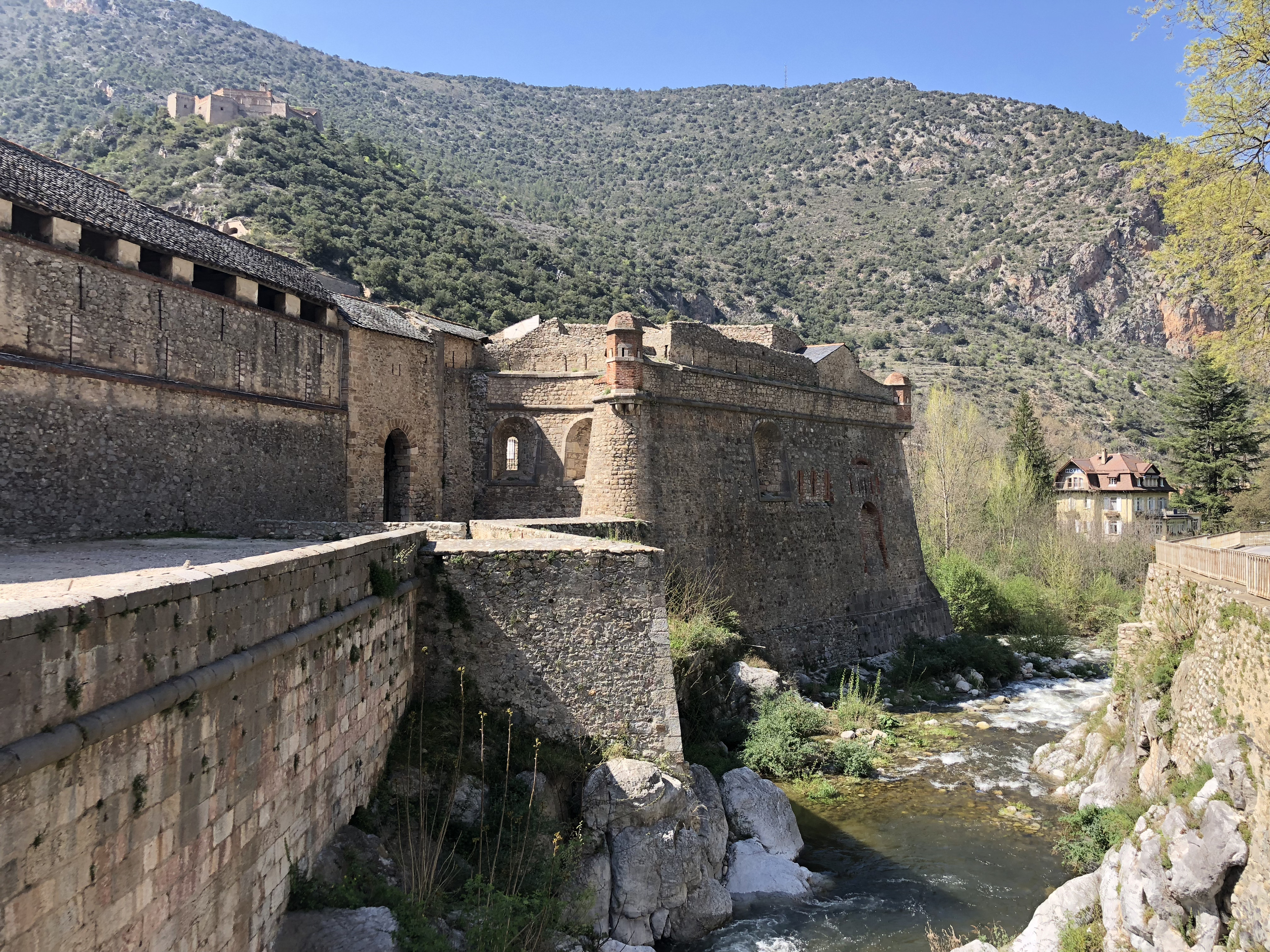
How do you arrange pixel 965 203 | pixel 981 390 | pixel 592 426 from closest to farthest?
pixel 592 426
pixel 981 390
pixel 965 203

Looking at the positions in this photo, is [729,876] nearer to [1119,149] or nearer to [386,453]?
[386,453]

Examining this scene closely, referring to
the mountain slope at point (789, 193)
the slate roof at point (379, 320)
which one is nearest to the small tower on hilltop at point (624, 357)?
the slate roof at point (379, 320)

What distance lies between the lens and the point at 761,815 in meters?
12.8

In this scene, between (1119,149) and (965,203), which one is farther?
(965,203)

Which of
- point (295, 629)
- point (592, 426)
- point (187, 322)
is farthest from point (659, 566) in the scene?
point (187, 322)

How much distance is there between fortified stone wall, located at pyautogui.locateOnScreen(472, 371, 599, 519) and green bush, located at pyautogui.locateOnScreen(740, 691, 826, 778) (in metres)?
6.32

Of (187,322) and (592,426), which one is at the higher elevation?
(187,322)

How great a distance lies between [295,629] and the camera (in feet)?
23.4

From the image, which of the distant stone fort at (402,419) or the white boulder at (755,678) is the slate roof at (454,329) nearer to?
the distant stone fort at (402,419)

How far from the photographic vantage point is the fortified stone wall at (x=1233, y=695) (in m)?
8.28

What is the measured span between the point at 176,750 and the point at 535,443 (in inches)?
599

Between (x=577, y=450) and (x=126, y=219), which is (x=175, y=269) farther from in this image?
(x=577, y=450)

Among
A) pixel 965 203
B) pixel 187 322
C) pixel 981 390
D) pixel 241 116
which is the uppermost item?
A: pixel 965 203

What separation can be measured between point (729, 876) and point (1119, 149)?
8587 centimetres
